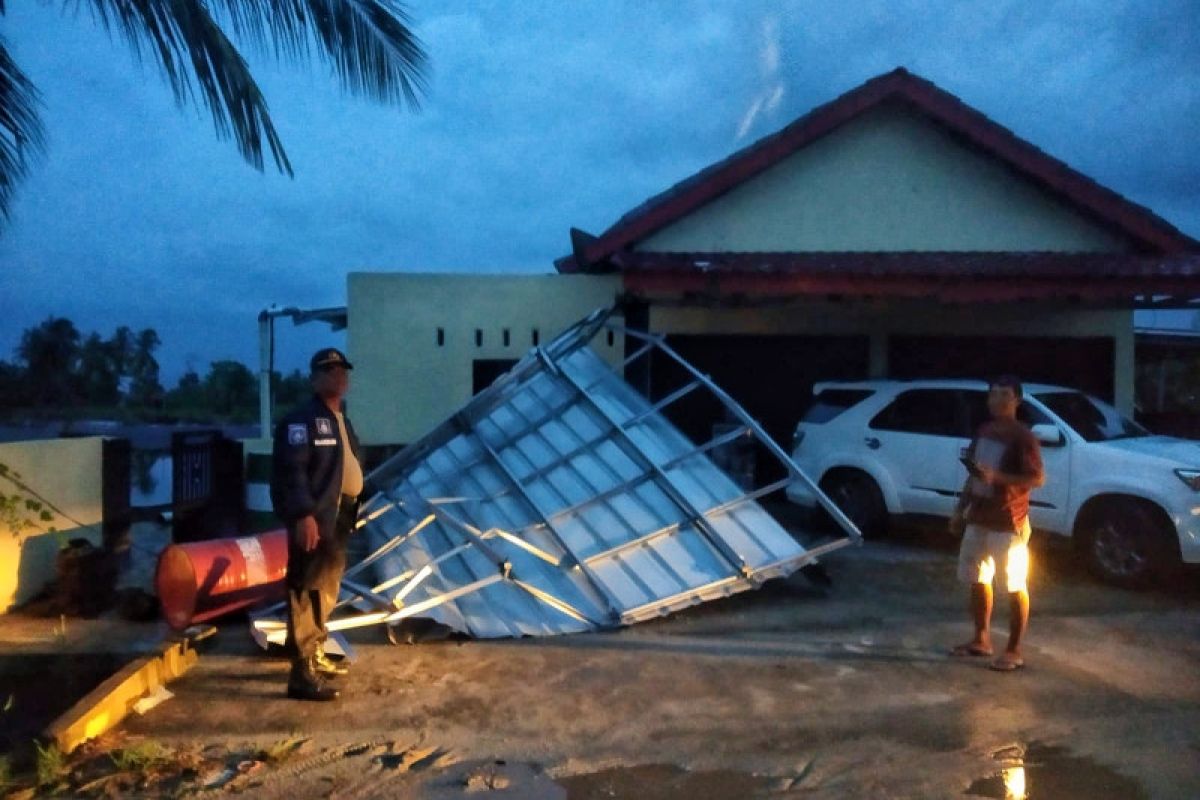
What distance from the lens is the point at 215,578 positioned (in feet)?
22.6

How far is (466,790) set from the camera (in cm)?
447

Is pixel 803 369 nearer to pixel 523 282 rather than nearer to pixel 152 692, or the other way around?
pixel 523 282

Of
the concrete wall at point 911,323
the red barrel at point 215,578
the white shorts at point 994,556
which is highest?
the concrete wall at point 911,323

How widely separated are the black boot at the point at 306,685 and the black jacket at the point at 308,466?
0.70 metres

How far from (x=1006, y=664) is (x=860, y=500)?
432 centimetres

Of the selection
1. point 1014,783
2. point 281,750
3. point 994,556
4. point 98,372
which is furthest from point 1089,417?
point 98,372

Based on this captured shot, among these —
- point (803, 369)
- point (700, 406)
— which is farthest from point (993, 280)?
point (700, 406)

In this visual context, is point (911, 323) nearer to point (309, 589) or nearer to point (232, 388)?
point (309, 589)

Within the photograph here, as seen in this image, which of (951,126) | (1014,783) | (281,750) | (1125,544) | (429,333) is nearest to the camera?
(1014,783)

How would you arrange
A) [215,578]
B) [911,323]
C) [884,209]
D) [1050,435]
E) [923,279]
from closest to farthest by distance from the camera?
[215,578], [1050,435], [923,279], [884,209], [911,323]

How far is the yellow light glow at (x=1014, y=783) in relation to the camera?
443cm

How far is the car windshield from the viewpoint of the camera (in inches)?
350

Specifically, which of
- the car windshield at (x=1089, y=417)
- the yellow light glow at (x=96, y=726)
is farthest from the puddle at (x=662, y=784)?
the car windshield at (x=1089, y=417)

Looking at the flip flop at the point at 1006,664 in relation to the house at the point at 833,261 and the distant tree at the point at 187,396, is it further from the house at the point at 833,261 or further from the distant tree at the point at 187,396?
the distant tree at the point at 187,396
